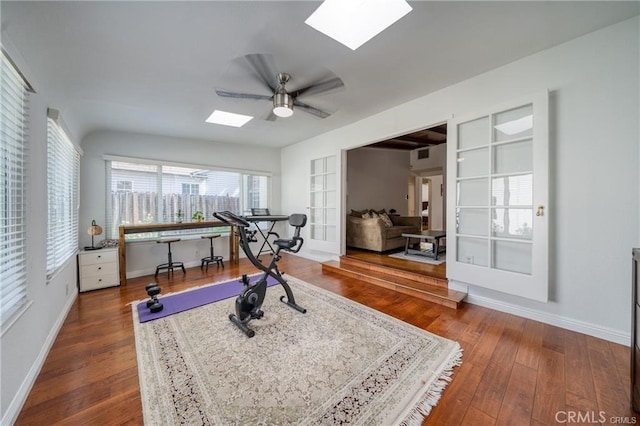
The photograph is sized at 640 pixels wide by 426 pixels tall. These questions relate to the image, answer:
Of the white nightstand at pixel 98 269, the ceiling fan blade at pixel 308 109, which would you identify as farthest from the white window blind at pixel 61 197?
the ceiling fan blade at pixel 308 109

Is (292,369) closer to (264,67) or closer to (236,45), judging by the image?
(264,67)

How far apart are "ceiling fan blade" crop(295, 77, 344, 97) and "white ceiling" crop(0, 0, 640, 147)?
22 centimetres

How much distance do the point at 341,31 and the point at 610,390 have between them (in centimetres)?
312

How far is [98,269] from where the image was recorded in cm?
337

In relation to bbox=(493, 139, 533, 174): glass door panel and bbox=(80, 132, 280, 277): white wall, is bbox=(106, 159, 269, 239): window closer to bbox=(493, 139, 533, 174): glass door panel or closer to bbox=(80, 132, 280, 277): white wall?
bbox=(80, 132, 280, 277): white wall

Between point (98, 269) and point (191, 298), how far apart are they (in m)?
1.64

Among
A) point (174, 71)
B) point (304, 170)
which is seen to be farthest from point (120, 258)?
point (304, 170)

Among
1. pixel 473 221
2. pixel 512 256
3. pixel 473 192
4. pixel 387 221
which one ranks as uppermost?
pixel 473 192

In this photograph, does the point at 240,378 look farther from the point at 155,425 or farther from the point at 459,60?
Result: the point at 459,60

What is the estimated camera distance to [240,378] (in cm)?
160

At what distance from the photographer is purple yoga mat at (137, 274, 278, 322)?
8.42ft

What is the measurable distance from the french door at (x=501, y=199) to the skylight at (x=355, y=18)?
1.55 metres

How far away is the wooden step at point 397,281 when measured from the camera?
2.74 m

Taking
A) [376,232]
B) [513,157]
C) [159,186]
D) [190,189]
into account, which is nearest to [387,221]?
[376,232]
